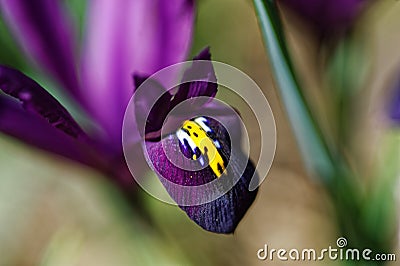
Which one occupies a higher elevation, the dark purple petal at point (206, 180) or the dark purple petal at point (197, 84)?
the dark purple petal at point (197, 84)

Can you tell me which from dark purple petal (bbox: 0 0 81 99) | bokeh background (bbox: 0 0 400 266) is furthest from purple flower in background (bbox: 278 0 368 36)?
dark purple petal (bbox: 0 0 81 99)

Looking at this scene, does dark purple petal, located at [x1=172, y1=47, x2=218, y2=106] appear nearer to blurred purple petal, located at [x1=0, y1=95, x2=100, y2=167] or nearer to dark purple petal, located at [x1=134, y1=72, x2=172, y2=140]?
dark purple petal, located at [x1=134, y1=72, x2=172, y2=140]

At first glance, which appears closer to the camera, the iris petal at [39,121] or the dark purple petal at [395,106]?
the iris petal at [39,121]

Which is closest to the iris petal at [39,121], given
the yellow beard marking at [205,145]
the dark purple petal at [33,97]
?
the dark purple petal at [33,97]

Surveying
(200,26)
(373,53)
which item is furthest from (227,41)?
(373,53)

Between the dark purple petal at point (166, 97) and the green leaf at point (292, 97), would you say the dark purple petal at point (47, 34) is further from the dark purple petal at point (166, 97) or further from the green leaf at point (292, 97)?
the green leaf at point (292, 97)
